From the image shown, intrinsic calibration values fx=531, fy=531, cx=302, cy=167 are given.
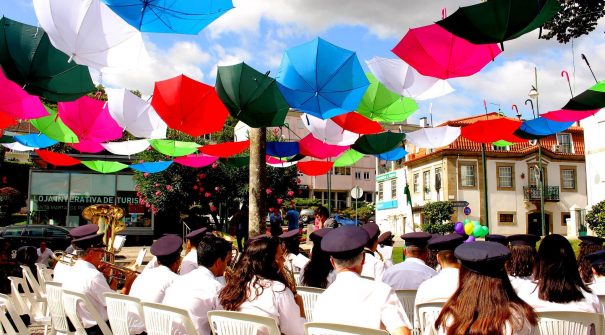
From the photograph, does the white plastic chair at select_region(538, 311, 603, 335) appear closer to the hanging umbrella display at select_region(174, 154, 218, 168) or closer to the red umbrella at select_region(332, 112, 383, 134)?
the red umbrella at select_region(332, 112, 383, 134)

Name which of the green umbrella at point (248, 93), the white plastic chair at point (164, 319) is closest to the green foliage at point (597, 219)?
the green umbrella at point (248, 93)

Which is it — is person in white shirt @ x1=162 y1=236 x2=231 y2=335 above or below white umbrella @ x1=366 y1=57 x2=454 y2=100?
below

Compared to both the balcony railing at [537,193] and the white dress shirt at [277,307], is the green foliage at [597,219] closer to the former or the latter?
the balcony railing at [537,193]

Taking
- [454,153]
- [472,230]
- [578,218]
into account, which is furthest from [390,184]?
[472,230]

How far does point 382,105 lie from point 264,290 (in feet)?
19.8

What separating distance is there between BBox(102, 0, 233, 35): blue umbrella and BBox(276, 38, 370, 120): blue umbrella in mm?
1473

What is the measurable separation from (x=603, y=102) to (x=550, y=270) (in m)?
5.48

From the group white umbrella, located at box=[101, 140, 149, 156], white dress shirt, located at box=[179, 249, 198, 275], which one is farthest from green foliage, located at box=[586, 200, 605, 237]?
white dress shirt, located at box=[179, 249, 198, 275]

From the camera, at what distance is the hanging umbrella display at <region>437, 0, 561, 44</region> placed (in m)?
5.08

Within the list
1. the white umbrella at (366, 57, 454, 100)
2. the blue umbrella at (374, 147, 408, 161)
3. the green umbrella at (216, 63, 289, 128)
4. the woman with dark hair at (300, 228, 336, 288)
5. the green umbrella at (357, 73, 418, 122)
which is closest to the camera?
the woman with dark hair at (300, 228, 336, 288)

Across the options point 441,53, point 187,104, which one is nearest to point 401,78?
point 441,53

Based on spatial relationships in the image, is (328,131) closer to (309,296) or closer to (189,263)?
(189,263)

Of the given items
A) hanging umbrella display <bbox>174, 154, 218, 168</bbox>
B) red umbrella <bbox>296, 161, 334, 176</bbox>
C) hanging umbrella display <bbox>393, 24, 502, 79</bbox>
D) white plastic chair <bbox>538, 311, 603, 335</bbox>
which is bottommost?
white plastic chair <bbox>538, 311, 603, 335</bbox>

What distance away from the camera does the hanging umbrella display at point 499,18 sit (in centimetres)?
508
